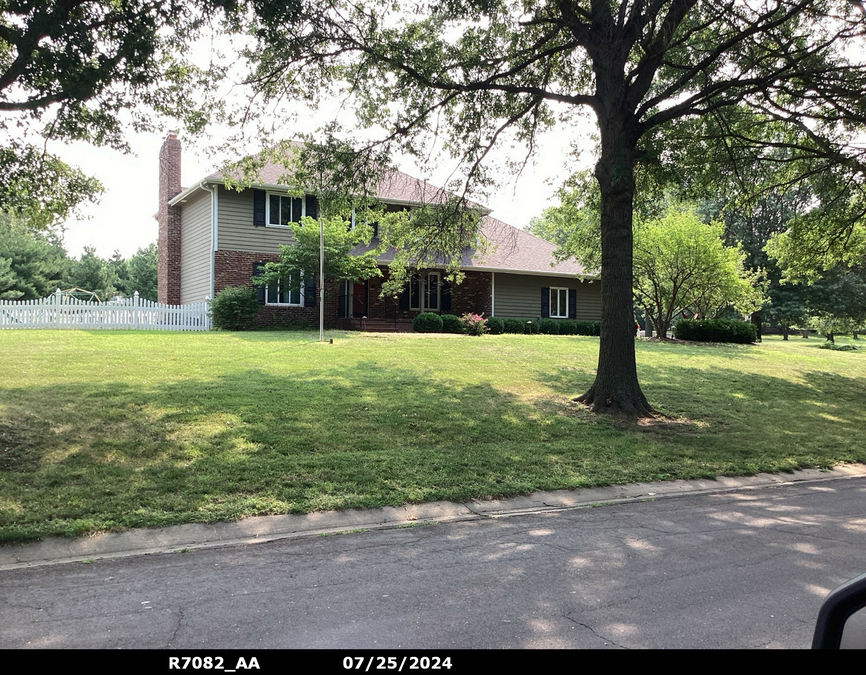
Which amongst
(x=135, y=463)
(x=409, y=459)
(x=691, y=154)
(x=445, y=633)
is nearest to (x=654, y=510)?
(x=409, y=459)

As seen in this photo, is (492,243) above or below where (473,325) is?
above

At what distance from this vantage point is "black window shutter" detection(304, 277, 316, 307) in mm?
24594

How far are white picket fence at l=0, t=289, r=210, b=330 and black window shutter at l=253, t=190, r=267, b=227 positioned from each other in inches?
161

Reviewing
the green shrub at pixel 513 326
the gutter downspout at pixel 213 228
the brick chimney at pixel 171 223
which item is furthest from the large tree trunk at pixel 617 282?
the brick chimney at pixel 171 223

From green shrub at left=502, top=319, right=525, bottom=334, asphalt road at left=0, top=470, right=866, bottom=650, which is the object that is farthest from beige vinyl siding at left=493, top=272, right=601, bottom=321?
asphalt road at left=0, top=470, right=866, bottom=650

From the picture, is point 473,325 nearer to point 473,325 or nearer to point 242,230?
point 473,325

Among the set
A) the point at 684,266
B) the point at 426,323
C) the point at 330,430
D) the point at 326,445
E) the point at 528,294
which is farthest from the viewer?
the point at 528,294

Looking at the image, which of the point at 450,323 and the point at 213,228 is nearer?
the point at 213,228

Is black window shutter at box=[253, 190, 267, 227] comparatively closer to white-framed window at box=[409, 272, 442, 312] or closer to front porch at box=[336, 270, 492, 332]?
front porch at box=[336, 270, 492, 332]

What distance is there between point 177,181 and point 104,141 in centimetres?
1962

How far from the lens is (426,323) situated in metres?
24.8

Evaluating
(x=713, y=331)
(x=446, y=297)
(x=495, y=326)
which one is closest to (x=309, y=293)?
(x=446, y=297)

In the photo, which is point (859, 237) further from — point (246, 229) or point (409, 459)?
point (246, 229)

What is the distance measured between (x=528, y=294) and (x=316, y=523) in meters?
25.8
